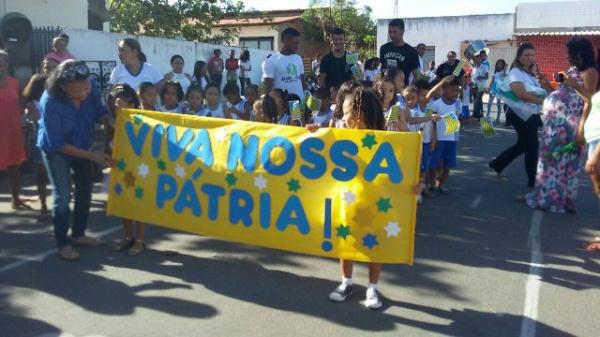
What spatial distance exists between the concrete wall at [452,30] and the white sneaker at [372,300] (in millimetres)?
31979

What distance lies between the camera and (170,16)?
23641mm

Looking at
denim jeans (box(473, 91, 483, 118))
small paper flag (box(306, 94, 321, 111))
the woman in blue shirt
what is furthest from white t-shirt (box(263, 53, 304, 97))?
denim jeans (box(473, 91, 483, 118))

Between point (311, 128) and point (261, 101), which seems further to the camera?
point (261, 101)

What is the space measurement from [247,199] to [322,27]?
1304 inches

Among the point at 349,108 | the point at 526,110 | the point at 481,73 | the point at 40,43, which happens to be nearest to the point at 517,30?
the point at 481,73

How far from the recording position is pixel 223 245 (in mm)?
5566

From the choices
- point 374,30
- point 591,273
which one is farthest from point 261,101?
point 374,30

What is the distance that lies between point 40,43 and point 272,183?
960 centimetres

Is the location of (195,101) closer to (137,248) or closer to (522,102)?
(137,248)

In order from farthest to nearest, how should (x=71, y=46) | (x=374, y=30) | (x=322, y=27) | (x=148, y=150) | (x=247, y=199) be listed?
(x=374, y=30), (x=322, y=27), (x=71, y=46), (x=148, y=150), (x=247, y=199)

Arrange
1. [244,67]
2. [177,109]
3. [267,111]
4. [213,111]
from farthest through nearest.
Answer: [244,67] < [213,111] < [177,109] < [267,111]

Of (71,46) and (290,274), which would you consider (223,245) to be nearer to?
(290,274)

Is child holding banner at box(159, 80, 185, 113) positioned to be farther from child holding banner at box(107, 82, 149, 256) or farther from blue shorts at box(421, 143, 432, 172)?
blue shorts at box(421, 143, 432, 172)

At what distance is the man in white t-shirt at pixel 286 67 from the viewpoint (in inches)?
290
